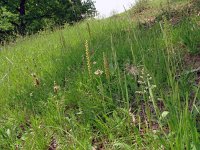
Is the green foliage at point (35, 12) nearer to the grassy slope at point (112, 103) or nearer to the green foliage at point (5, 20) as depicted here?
the green foliage at point (5, 20)

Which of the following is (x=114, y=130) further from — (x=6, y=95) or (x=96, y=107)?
(x=6, y=95)

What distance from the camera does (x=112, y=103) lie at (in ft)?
7.89

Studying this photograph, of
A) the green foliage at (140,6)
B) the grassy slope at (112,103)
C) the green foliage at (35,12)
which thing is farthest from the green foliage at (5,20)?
the grassy slope at (112,103)

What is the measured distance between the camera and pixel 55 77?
11.7ft

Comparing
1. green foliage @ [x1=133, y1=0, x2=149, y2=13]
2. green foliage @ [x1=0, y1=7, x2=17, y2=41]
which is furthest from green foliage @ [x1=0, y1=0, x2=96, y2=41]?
green foliage @ [x1=133, y1=0, x2=149, y2=13]

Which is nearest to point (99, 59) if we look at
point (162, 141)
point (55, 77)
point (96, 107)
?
point (55, 77)

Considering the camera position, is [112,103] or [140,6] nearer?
[112,103]

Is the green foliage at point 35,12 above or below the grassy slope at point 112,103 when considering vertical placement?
above

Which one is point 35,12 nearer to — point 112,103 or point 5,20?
point 5,20

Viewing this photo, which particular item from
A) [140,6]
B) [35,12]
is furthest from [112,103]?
[35,12]

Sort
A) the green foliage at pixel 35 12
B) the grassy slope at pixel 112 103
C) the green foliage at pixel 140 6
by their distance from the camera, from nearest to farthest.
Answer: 1. the grassy slope at pixel 112 103
2. the green foliage at pixel 140 6
3. the green foliage at pixel 35 12

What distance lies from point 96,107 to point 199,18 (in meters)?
2.40

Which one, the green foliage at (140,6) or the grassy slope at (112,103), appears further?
the green foliage at (140,6)

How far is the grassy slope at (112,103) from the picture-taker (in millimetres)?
1632
